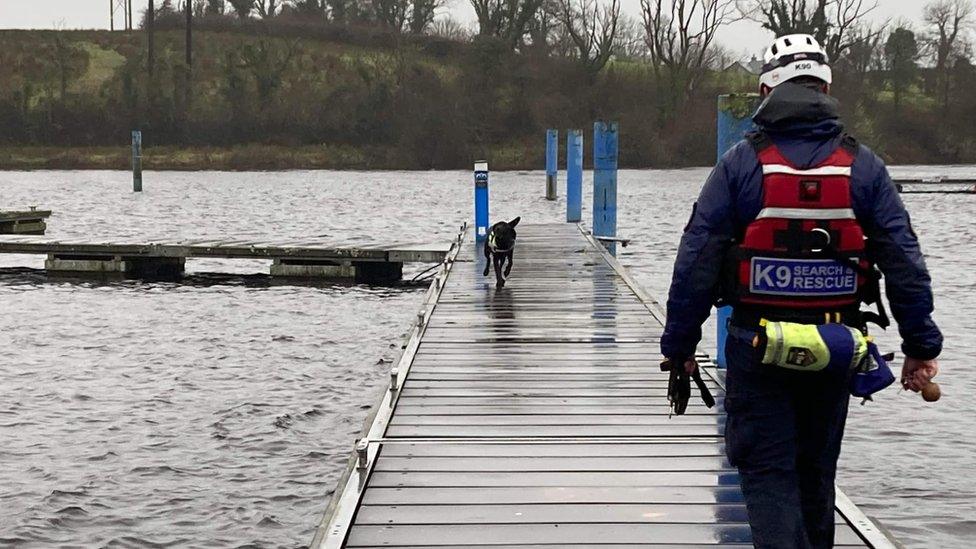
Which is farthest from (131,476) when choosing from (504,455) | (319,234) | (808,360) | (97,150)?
(97,150)

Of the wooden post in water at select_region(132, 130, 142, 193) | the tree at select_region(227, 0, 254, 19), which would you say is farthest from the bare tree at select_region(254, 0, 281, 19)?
the wooden post in water at select_region(132, 130, 142, 193)

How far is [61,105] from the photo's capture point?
254 ft

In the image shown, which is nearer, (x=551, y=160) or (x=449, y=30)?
(x=551, y=160)

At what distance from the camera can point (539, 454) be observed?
6961 millimetres

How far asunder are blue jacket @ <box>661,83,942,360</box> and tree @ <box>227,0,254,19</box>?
9233cm

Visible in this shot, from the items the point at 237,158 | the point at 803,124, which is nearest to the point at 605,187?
the point at 803,124

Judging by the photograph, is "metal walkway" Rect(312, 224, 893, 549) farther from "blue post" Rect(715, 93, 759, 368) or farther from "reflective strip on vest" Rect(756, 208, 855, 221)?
"reflective strip on vest" Rect(756, 208, 855, 221)

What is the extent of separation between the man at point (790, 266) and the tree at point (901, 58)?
7520 centimetres

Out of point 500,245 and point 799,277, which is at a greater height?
point 799,277

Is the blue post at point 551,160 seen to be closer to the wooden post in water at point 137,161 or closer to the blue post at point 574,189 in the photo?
the blue post at point 574,189

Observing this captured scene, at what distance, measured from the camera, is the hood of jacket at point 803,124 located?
173 inches

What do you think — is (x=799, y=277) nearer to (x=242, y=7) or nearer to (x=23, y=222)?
(x=23, y=222)

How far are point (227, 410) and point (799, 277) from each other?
9037 millimetres

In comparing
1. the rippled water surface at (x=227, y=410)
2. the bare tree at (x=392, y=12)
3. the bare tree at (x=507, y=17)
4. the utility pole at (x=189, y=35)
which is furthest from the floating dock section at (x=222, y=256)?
the bare tree at (x=392, y=12)
